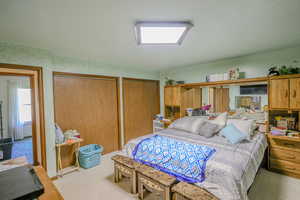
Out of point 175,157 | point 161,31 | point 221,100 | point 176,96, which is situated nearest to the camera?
point 161,31

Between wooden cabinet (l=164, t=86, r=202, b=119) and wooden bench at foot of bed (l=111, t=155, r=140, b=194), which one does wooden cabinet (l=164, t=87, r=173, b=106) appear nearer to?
wooden cabinet (l=164, t=86, r=202, b=119)

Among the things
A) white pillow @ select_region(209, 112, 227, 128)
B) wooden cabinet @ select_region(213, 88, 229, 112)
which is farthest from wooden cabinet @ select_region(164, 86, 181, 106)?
white pillow @ select_region(209, 112, 227, 128)

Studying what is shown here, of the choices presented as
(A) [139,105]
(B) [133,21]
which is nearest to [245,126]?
(B) [133,21]

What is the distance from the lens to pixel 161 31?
1.69 m

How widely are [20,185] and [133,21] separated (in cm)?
166

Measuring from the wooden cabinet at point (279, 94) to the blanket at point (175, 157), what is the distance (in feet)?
5.13

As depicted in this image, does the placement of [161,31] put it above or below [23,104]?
above

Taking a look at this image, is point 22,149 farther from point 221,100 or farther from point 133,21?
point 221,100

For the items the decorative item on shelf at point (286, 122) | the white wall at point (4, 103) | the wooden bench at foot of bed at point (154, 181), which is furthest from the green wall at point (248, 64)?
the white wall at point (4, 103)

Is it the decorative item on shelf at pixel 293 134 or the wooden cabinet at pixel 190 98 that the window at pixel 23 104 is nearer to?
the wooden cabinet at pixel 190 98

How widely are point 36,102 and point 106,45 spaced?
5.25 feet

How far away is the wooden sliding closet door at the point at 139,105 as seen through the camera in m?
3.95

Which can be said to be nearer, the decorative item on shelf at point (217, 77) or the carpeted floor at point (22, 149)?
the decorative item on shelf at point (217, 77)

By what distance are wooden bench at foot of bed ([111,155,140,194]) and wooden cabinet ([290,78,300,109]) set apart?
276 centimetres
